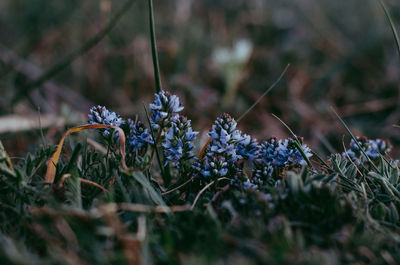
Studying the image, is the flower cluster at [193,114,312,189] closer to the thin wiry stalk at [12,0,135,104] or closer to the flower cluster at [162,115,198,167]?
the flower cluster at [162,115,198,167]

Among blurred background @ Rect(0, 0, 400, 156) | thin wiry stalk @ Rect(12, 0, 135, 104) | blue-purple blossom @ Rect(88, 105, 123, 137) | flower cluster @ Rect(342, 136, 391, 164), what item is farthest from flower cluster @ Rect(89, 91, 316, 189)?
blurred background @ Rect(0, 0, 400, 156)

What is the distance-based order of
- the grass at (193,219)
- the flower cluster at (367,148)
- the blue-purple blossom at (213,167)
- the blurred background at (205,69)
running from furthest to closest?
the blurred background at (205,69)
the flower cluster at (367,148)
the blue-purple blossom at (213,167)
the grass at (193,219)

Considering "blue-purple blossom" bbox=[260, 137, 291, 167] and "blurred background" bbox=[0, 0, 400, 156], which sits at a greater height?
"blurred background" bbox=[0, 0, 400, 156]

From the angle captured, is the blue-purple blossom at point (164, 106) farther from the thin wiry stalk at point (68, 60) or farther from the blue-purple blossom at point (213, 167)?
the thin wiry stalk at point (68, 60)

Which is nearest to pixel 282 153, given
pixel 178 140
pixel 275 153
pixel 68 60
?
pixel 275 153

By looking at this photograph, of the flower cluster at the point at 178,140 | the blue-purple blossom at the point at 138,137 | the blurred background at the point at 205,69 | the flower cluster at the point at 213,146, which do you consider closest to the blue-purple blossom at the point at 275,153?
the flower cluster at the point at 213,146

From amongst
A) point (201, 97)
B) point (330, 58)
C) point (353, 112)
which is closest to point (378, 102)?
point (353, 112)

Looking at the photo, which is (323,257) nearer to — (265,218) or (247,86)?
(265,218)
